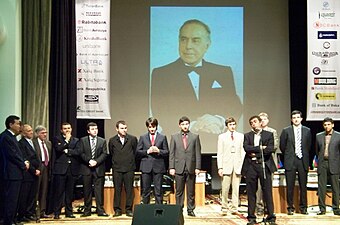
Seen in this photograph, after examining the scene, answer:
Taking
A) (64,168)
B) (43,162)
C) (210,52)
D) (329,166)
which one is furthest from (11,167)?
(210,52)

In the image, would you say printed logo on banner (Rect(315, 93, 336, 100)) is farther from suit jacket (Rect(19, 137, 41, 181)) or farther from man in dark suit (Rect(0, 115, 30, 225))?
man in dark suit (Rect(0, 115, 30, 225))

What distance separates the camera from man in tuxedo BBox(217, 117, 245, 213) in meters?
9.51

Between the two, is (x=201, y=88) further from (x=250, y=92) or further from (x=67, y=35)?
(x=67, y=35)

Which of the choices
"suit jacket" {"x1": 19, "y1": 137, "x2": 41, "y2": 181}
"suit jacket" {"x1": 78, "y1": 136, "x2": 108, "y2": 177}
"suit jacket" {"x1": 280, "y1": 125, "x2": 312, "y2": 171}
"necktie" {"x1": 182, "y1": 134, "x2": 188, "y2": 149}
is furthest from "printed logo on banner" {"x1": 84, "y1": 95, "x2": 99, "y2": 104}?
"suit jacket" {"x1": 280, "y1": 125, "x2": 312, "y2": 171}

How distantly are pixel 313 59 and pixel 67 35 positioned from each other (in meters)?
4.77

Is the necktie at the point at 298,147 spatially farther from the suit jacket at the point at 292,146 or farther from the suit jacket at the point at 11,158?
the suit jacket at the point at 11,158

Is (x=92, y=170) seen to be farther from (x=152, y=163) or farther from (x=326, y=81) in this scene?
(x=326, y=81)

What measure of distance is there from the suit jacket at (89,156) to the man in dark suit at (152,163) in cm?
61

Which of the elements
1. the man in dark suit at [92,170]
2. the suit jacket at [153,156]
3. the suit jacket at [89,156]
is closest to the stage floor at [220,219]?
the man in dark suit at [92,170]

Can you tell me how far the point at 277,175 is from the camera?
10039 millimetres

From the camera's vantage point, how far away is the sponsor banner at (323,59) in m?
10.9

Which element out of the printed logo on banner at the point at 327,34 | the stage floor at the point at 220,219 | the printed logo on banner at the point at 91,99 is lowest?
the stage floor at the point at 220,219

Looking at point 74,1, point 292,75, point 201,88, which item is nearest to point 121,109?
point 201,88

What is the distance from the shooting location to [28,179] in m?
8.66
